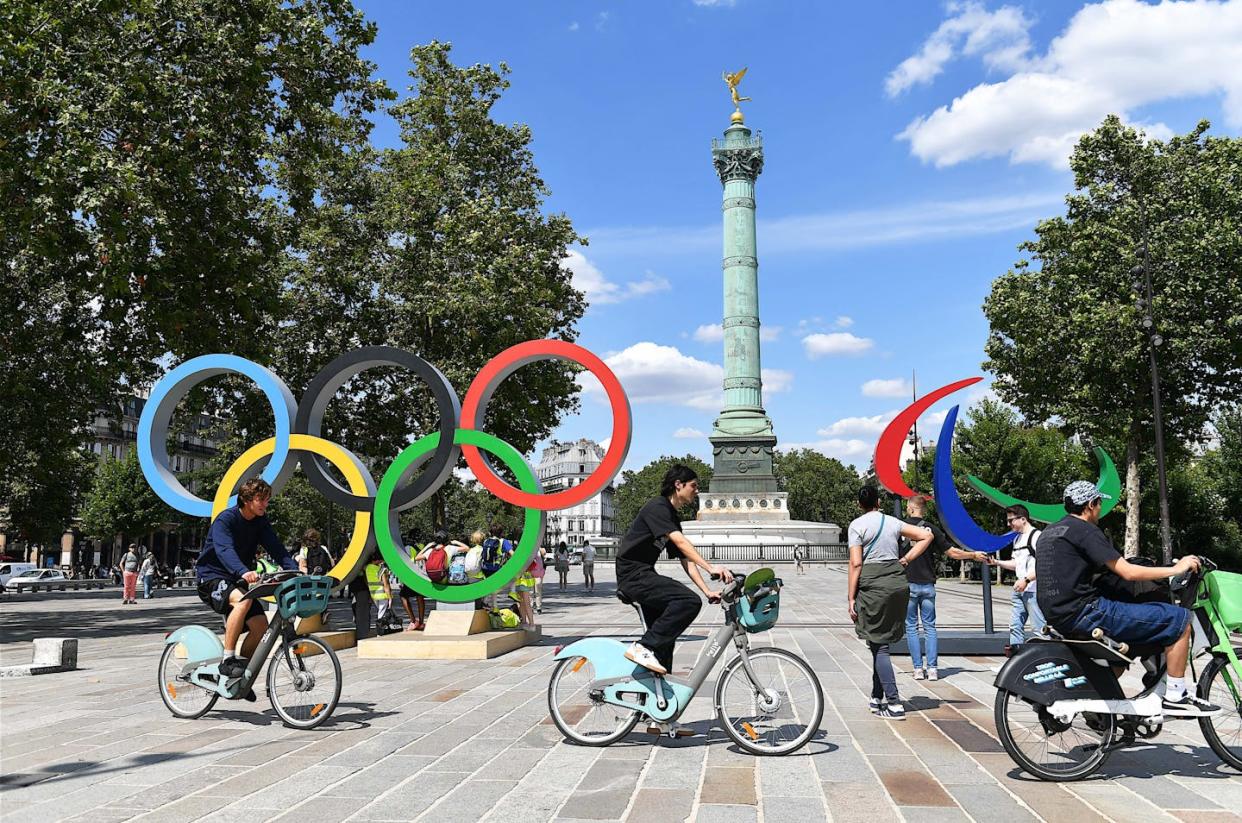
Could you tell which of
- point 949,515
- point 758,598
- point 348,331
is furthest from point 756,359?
point 758,598

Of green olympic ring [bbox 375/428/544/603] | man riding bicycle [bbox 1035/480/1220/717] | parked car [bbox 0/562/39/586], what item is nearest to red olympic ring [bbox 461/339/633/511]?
green olympic ring [bbox 375/428/544/603]

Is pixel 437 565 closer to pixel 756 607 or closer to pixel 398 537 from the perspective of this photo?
pixel 398 537

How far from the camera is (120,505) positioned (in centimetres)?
5431

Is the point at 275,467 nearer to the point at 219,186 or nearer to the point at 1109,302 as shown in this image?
the point at 219,186

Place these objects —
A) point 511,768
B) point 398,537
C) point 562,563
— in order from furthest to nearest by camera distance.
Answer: point 562,563, point 398,537, point 511,768

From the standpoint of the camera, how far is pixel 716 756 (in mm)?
6414

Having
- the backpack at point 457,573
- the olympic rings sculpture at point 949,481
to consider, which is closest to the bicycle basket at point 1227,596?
the olympic rings sculpture at point 949,481

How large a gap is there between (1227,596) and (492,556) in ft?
33.5

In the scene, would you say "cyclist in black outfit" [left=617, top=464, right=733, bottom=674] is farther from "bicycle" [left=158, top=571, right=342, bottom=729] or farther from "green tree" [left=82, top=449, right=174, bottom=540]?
"green tree" [left=82, top=449, right=174, bottom=540]

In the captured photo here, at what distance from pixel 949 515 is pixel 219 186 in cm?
1494

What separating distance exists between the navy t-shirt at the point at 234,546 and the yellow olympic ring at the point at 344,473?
205 inches

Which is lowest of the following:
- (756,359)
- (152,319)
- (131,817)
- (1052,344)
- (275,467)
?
(131,817)

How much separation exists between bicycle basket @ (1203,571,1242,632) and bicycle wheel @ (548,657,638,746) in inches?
150

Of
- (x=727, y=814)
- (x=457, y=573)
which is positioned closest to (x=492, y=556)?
(x=457, y=573)
